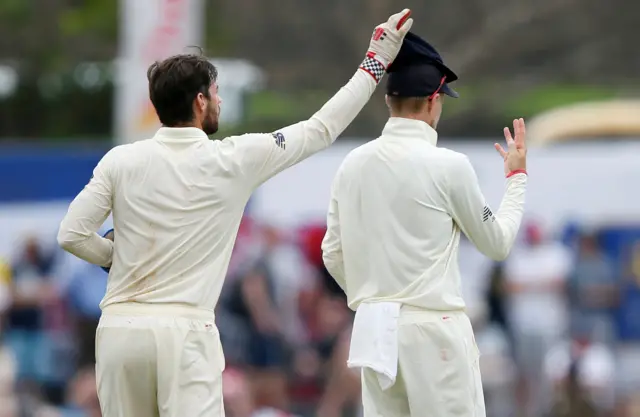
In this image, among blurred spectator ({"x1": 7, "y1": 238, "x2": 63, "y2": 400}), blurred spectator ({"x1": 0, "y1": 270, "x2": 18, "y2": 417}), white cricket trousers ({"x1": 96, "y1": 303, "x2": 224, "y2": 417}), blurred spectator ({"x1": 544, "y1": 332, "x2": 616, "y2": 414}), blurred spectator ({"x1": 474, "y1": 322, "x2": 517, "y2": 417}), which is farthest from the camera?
blurred spectator ({"x1": 474, "y1": 322, "x2": 517, "y2": 417})

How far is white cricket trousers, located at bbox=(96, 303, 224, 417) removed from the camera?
597 cm

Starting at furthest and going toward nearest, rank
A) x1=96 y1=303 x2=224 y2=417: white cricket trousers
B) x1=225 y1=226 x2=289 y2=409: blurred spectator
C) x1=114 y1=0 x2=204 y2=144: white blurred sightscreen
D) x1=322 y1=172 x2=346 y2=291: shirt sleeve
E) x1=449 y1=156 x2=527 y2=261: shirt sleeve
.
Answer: x1=225 y1=226 x2=289 y2=409: blurred spectator → x1=114 y1=0 x2=204 y2=144: white blurred sightscreen → x1=322 y1=172 x2=346 y2=291: shirt sleeve → x1=449 y1=156 x2=527 y2=261: shirt sleeve → x1=96 y1=303 x2=224 y2=417: white cricket trousers

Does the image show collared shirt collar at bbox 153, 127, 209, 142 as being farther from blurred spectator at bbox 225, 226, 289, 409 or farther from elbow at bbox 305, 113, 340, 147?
blurred spectator at bbox 225, 226, 289, 409

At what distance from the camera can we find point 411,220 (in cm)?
636

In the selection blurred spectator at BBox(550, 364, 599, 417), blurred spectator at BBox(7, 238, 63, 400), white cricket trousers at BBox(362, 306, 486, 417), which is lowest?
blurred spectator at BBox(550, 364, 599, 417)

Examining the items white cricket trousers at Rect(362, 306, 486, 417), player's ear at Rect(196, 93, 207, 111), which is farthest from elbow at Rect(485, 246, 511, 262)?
player's ear at Rect(196, 93, 207, 111)

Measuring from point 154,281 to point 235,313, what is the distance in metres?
8.33

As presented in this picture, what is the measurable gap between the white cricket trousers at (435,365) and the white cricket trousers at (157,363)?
831 millimetres

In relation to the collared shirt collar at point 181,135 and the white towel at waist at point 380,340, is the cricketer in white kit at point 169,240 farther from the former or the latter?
the white towel at waist at point 380,340

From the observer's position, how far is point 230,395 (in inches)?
430

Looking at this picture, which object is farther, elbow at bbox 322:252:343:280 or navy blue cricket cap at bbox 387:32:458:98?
elbow at bbox 322:252:343:280

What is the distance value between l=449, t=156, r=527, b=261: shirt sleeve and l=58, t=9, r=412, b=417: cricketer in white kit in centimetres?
78

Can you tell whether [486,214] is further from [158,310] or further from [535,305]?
[535,305]

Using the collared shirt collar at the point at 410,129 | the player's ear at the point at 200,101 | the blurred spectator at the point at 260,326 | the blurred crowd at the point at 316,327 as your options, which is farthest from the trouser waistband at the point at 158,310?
the blurred spectator at the point at 260,326
